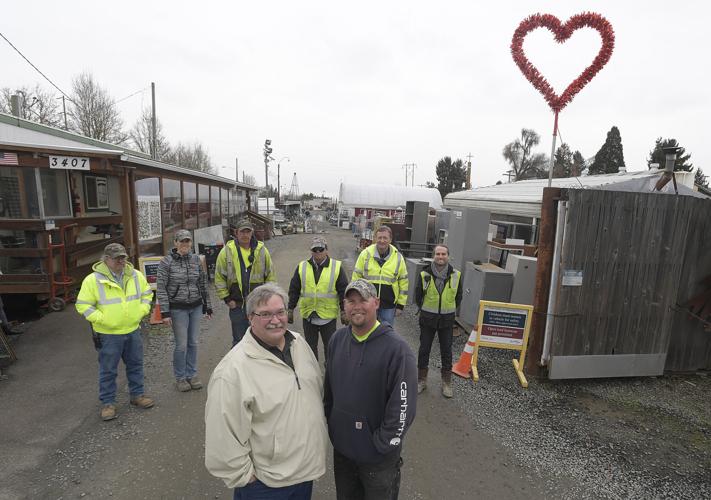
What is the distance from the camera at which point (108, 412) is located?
12.9 ft

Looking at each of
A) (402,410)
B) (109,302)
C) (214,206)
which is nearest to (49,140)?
(214,206)

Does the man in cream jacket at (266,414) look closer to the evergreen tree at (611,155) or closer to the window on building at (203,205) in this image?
the window on building at (203,205)

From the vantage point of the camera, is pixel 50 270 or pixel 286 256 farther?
pixel 286 256

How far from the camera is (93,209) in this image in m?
9.35

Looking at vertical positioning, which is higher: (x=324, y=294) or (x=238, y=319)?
(x=324, y=294)

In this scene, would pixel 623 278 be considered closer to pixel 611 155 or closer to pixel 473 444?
pixel 473 444

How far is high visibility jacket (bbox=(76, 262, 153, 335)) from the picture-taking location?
3.73 metres

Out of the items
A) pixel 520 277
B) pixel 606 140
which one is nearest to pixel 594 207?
pixel 520 277

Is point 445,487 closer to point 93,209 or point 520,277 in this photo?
point 520,277

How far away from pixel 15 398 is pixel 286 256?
1252 cm

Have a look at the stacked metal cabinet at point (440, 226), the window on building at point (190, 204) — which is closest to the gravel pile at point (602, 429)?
the stacked metal cabinet at point (440, 226)

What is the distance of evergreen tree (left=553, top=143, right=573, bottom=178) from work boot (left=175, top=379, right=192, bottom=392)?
44.0m

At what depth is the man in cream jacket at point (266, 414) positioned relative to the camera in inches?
70.0

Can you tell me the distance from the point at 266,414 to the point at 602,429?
411 cm
